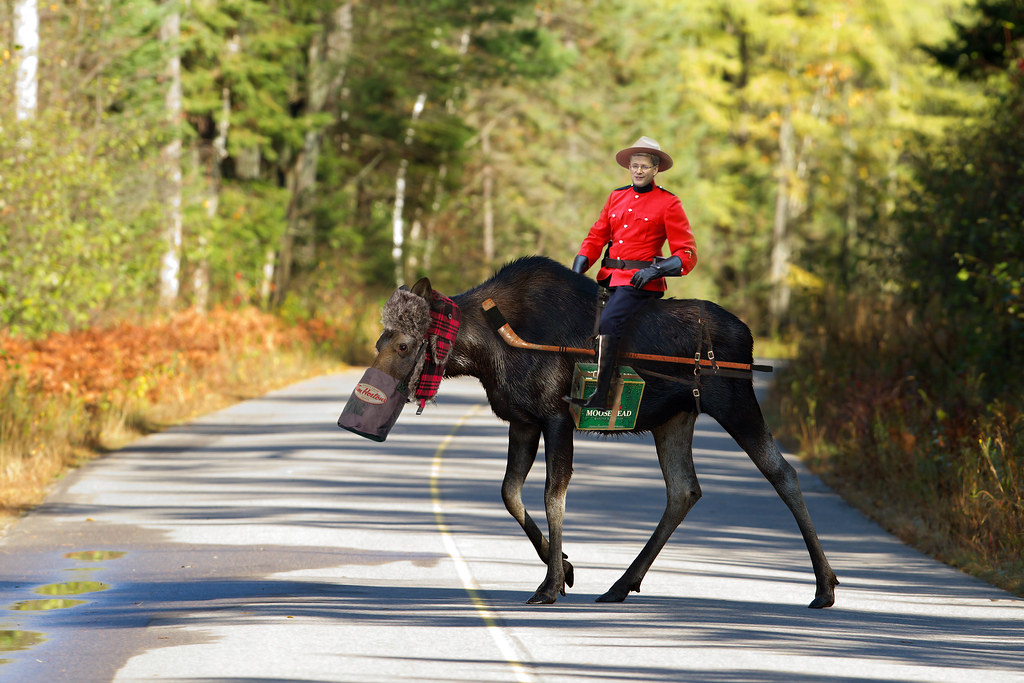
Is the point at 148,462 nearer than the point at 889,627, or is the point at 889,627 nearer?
the point at 889,627

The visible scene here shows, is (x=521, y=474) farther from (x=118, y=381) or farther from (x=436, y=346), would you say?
(x=118, y=381)

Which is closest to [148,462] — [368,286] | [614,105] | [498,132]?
[368,286]

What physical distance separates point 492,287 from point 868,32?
56470 mm

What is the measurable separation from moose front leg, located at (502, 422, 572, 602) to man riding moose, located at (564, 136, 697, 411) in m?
0.57

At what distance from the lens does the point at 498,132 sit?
5712 centimetres

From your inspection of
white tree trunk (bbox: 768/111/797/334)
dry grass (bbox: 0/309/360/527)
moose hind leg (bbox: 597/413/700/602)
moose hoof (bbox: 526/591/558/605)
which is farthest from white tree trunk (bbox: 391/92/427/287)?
moose hoof (bbox: 526/591/558/605)

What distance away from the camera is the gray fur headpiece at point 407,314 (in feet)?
31.5

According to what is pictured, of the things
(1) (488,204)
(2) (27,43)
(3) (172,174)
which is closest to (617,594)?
(2) (27,43)

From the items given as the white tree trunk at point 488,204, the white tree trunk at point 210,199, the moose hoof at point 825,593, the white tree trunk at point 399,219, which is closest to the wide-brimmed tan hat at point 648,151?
the moose hoof at point 825,593

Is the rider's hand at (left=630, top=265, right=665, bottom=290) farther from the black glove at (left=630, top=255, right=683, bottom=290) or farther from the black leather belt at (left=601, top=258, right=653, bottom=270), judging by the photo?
the black leather belt at (left=601, top=258, right=653, bottom=270)

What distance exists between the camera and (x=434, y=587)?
11.3m

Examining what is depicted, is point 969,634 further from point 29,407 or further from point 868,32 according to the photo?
point 868,32

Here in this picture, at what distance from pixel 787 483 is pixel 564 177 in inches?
1915

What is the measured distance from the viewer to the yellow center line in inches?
340
